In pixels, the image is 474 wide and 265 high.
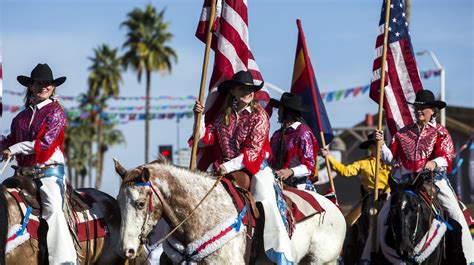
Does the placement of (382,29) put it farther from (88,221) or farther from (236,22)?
(88,221)

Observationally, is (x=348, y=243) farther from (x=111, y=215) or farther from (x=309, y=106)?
(x=111, y=215)

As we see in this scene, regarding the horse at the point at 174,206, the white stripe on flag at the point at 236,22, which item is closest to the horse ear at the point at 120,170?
the horse at the point at 174,206

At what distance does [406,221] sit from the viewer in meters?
12.8

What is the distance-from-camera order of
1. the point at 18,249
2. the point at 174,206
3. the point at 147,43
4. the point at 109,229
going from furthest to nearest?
the point at 147,43 < the point at 109,229 < the point at 18,249 < the point at 174,206

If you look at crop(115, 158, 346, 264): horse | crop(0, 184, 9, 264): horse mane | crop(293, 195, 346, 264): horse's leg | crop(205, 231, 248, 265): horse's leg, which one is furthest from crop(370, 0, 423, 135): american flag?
crop(0, 184, 9, 264): horse mane

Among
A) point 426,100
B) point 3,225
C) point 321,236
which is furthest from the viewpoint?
point 426,100

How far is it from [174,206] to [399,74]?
5.91 meters

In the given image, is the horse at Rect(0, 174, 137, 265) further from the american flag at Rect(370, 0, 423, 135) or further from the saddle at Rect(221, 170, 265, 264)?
the american flag at Rect(370, 0, 423, 135)

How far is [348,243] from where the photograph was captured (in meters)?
15.2

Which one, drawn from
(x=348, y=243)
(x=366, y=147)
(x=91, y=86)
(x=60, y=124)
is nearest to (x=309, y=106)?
(x=366, y=147)

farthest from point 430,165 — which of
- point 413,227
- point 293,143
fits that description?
point 293,143

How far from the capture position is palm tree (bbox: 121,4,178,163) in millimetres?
59281

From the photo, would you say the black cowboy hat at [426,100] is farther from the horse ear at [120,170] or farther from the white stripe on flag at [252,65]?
the horse ear at [120,170]

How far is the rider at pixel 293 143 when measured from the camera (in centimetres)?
1353
